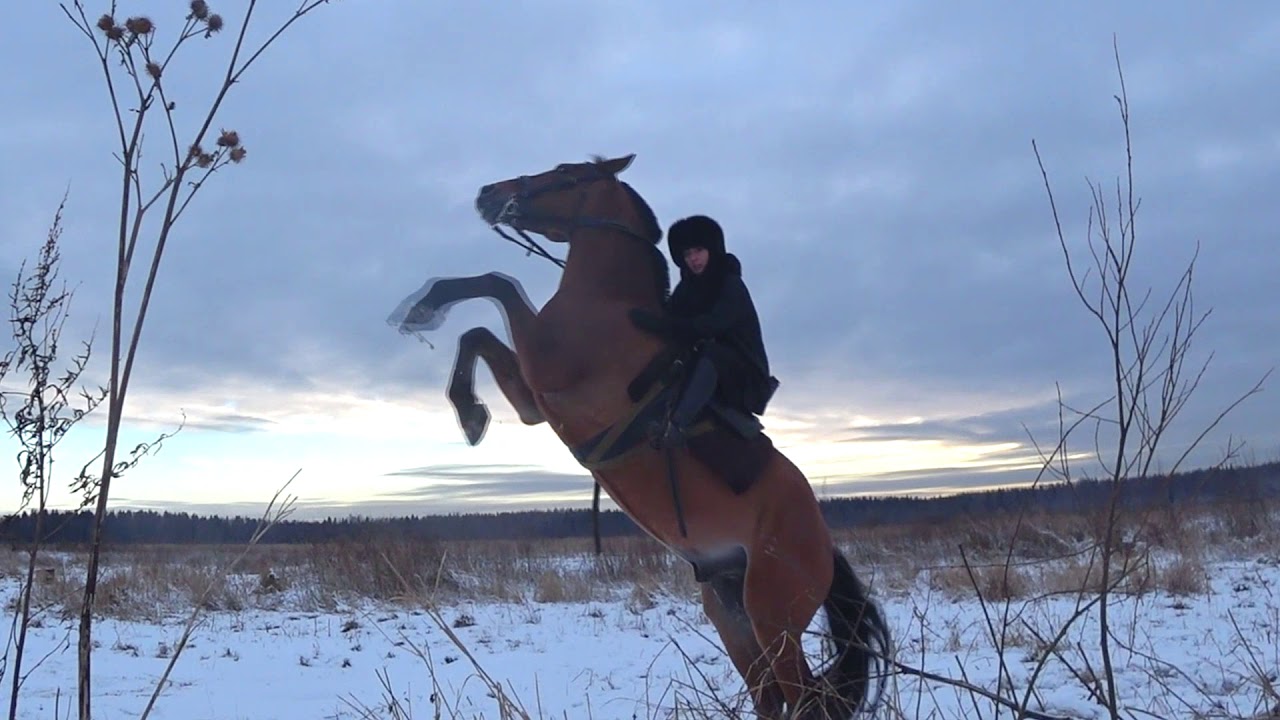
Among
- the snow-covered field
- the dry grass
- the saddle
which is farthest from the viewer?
the dry grass

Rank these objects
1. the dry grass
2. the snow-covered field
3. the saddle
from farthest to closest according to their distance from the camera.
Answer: the dry grass
the snow-covered field
the saddle

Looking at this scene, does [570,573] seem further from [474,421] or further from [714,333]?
[714,333]

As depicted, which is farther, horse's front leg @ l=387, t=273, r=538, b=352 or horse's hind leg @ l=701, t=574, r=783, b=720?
horse's hind leg @ l=701, t=574, r=783, b=720

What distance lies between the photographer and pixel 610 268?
3.92 metres

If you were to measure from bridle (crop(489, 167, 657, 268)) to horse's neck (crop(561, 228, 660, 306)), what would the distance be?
31 millimetres

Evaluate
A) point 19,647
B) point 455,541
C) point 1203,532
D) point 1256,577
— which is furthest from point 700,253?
point 455,541

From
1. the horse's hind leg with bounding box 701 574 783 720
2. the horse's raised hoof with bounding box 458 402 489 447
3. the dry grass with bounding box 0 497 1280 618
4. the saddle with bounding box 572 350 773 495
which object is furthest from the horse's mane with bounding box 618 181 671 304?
the dry grass with bounding box 0 497 1280 618

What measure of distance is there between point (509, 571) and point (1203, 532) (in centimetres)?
1013

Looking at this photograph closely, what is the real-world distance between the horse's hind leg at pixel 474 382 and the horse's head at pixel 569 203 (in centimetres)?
48

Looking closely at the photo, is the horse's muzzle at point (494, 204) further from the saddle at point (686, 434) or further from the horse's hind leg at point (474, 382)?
the saddle at point (686, 434)

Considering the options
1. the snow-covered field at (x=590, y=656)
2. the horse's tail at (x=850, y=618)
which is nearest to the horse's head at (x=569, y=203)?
the horse's tail at (x=850, y=618)

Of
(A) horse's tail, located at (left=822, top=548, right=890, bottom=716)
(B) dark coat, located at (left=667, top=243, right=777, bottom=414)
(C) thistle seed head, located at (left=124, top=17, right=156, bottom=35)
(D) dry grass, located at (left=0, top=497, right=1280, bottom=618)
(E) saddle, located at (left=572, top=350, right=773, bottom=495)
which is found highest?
(C) thistle seed head, located at (left=124, top=17, right=156, bottom=35)

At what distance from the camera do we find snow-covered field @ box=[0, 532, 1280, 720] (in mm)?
5516

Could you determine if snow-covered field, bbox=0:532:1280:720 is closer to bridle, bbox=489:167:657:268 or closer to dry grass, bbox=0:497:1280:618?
dry grass, bbox=0:497:1280:618
